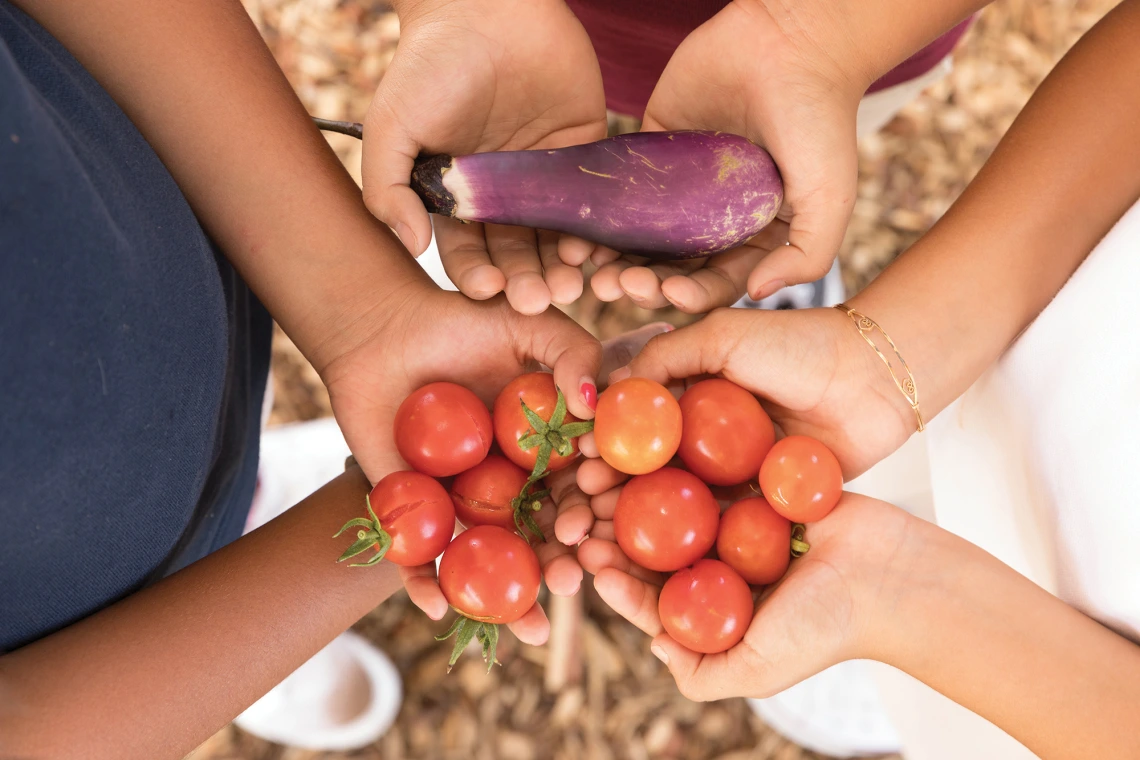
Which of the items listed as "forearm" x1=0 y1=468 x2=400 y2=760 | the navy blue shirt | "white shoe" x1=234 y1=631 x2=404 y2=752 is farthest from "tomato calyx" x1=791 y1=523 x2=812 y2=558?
"white shoe" x1=234 y1=631 x2=404 y2=752

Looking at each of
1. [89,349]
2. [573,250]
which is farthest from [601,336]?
[89,349]

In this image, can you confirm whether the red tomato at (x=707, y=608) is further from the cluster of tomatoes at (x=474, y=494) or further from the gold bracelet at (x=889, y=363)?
the gold bracelet at (x=889, y=363)

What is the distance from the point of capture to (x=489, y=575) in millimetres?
1040

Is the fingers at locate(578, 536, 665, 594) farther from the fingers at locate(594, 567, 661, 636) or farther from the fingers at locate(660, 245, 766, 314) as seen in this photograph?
the fingers at locate(660, 245, 766, 314)

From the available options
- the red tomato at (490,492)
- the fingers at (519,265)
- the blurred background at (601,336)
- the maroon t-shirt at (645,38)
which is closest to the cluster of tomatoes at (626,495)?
the red tomato at (490,492)

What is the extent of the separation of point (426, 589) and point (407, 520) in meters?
0.11

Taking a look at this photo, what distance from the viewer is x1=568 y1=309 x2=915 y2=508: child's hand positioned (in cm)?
114

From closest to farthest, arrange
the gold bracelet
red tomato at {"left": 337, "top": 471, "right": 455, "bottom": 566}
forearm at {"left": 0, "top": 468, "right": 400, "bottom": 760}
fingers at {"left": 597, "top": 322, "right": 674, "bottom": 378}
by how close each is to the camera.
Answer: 1. forearm at {"left": 0, "top": 468, "right": 400, "bottom": 760}
2. red tomato at {"left": 337, "top": 471, "right": 455, "bottom": 566}
3. the gold bracelet
4. fingers at {"left": 597, "top": 322, "right": 674, "bottom": 378}

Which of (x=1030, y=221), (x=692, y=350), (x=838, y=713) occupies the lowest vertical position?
(x=838, y=713)

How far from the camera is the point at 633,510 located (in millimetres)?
1101

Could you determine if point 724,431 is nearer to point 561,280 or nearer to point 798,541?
point 798,541

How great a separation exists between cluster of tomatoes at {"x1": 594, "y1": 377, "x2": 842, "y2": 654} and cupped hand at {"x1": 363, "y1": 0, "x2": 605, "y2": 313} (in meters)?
0.23

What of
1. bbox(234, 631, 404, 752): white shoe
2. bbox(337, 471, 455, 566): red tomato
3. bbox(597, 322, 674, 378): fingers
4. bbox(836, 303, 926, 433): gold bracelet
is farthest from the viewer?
bbox(234, 631, 404, 752): white shoe

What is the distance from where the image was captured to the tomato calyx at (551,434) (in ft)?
3.55
